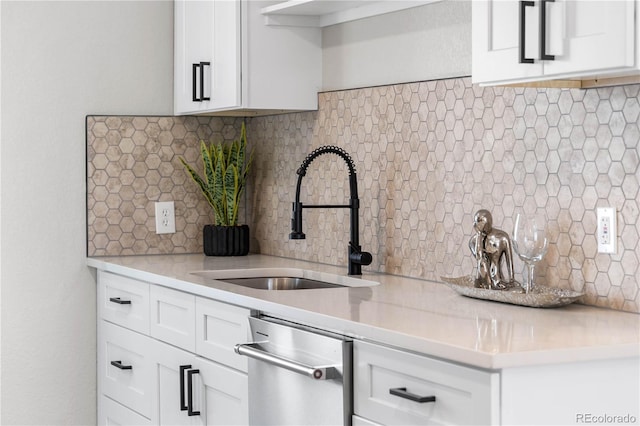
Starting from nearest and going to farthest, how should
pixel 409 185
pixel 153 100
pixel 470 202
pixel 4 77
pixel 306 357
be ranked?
pixel 306 357
pixel 470 202
pixel 409 185
pixel 4 77
pixel 153 100

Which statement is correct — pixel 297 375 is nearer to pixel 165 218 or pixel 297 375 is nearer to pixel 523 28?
pixel 523 28

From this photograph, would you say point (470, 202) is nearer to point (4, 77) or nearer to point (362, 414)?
point (362, 414)

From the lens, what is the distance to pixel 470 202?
261 cm

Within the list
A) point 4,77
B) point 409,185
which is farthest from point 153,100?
point 409,185

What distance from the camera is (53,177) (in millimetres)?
3559

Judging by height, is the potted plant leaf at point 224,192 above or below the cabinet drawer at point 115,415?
above

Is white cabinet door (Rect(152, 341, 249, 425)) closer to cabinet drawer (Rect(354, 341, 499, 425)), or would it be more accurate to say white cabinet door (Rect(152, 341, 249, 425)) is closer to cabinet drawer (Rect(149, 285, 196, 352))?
cabinet drawer (Rect(149, 285, 196, 352))

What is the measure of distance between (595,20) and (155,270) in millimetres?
1785

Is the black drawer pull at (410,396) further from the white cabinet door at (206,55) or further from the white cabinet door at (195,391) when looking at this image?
the white cabinet door at (206,55)

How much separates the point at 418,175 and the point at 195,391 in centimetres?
94

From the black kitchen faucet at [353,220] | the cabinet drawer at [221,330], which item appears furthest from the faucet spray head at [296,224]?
the cabinet drawer at [221,330]

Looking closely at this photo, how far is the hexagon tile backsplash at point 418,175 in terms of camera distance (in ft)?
7.13

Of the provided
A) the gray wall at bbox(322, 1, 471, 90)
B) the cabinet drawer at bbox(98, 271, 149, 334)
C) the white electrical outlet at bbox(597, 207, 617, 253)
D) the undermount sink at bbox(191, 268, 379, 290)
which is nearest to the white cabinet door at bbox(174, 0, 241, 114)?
the gray wall at bbox(322, 1, 471, 90)

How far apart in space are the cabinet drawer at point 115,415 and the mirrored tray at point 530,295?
1333 millimetres
